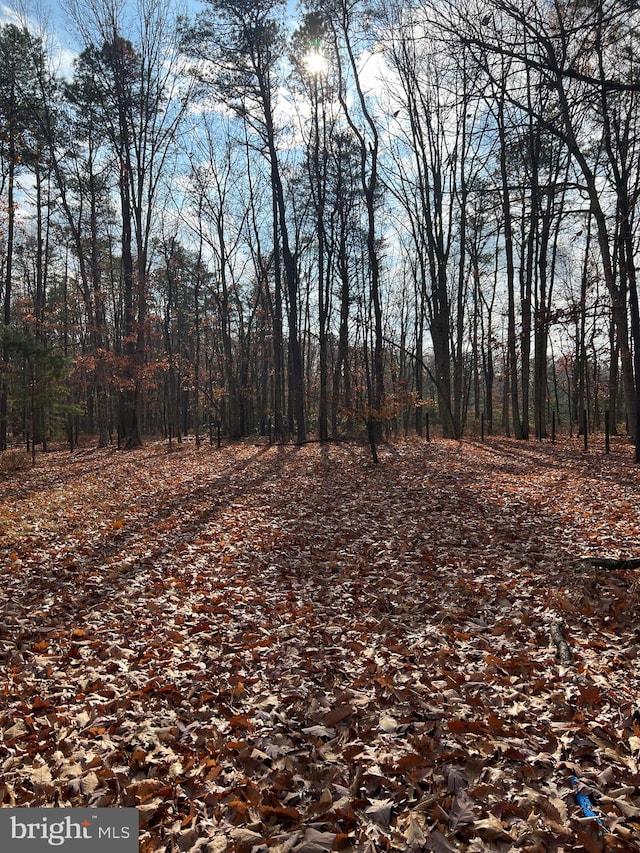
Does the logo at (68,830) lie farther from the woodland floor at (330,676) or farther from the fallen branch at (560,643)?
the fallen branch at (560,643)

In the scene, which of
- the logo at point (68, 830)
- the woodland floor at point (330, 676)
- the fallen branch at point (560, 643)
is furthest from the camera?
the fallen branch at point (560, 643)

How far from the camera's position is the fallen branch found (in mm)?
3488

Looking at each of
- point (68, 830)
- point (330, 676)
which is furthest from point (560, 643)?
point (68, 830)

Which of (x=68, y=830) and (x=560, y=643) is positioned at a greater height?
(x=560, y=643)

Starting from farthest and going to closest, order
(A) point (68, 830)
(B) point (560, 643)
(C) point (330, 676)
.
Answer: (B) point (560, 643)
(C) point (330, 676)
(A) point (68, 830)

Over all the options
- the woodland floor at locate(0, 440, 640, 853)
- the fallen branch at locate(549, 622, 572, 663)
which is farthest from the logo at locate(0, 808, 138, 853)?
the fallen branch at locate(549, 622, 572, 663)

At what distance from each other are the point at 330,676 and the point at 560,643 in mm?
1799

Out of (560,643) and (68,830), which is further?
(560,643)

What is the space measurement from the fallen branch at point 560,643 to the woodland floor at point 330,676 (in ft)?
0.14

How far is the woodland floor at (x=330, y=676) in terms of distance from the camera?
2270 millimetres

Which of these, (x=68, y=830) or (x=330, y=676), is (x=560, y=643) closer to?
(x=330, y=676)

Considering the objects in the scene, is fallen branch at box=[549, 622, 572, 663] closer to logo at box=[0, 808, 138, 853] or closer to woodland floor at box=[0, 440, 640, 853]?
woodland floor at box=[0, 440, 640, 853]

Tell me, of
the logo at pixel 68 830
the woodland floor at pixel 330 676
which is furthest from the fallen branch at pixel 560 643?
the logo at pixel 68 830

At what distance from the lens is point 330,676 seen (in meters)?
3.49
